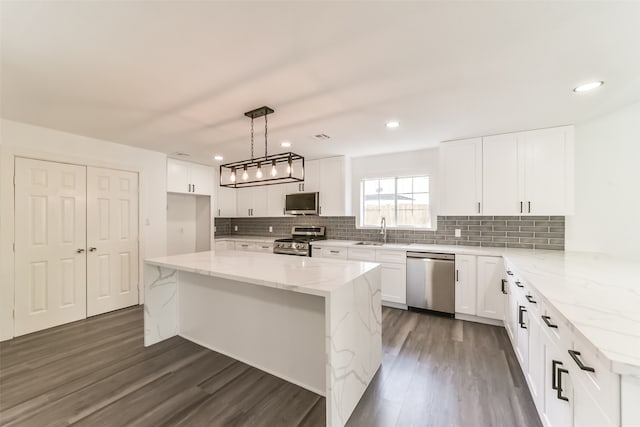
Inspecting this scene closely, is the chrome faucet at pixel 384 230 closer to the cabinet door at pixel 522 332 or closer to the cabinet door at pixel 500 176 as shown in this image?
the cabinet door at pixel 500 176

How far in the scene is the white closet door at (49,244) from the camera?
2945 millimetres

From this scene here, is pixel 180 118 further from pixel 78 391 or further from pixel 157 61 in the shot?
pixel 78 391

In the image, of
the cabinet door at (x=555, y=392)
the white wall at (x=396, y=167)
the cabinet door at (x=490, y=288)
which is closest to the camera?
the cabinet door at (x=555, y=392)

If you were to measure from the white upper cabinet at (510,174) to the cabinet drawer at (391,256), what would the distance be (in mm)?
854

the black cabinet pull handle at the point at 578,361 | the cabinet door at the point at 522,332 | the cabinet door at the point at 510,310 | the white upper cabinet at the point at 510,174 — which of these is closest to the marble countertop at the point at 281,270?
the black cabinet pull handle at the point at 578,361

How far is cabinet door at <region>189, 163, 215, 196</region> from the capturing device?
4.97 metres

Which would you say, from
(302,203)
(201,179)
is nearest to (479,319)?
(302,203)

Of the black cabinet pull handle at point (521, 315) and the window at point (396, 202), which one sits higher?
the window at point (396, 202)

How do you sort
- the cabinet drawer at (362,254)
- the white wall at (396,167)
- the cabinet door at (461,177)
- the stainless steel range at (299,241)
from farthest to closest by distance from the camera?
the stainless steel range at (299,241), the white wall at (396,167), the cabinet drawer at (362,254), the cabinet door at (461,177)

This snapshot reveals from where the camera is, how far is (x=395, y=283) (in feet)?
12.3

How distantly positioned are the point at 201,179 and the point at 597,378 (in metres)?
5.58

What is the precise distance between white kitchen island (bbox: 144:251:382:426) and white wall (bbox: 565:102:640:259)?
2627 mm

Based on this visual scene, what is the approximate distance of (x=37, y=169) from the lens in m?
3.06

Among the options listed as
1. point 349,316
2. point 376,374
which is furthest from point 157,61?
point 376,374
